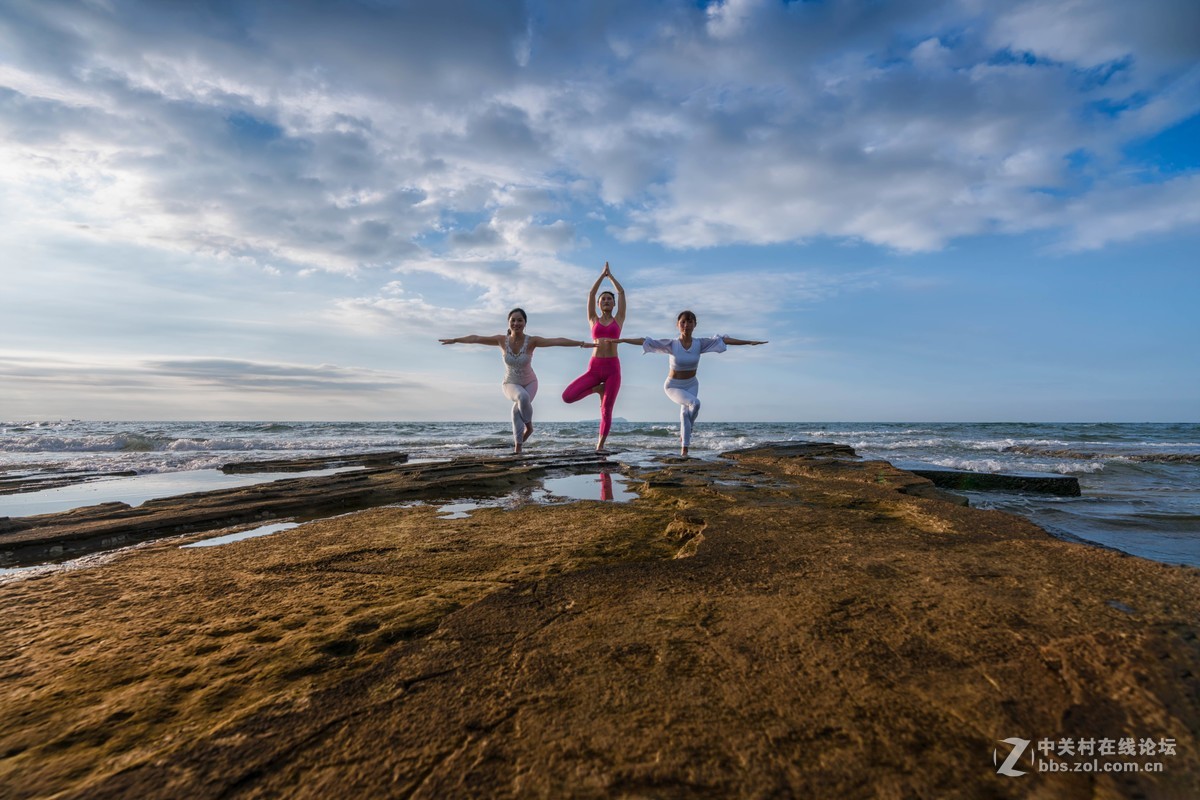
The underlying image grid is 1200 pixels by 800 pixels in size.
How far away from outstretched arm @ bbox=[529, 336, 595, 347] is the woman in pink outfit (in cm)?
31

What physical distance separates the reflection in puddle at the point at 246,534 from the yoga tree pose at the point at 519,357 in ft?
19.2

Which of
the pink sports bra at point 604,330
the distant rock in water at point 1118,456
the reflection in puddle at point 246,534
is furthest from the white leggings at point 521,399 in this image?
the distant rock in water at point 1118,456

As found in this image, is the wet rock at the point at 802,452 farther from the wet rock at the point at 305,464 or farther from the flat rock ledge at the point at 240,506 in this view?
the wet rock at the point at 305,464

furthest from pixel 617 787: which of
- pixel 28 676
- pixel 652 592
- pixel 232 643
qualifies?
pixel 28 676

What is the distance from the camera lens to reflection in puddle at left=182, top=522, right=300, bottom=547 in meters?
3.02

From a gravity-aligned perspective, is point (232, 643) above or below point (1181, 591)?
below

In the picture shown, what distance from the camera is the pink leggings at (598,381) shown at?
988 cm

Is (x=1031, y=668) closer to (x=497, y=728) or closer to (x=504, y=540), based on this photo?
(x=497, y=728)

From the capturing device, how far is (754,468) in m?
6.59

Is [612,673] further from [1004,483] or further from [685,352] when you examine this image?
[685,352]


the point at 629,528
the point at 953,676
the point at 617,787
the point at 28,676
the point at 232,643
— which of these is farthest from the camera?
the point at 629,528

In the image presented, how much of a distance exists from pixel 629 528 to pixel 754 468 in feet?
13.2

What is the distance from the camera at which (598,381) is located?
10.0 m

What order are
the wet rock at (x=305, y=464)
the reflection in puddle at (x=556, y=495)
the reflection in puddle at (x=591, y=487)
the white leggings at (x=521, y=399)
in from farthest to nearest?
the white leggings at (x=521, y=399), the wet rock at (x=305, y=464), the reflection in puddle at (x=591, y=487), the reflection in puddle at (x=556, y=495)
